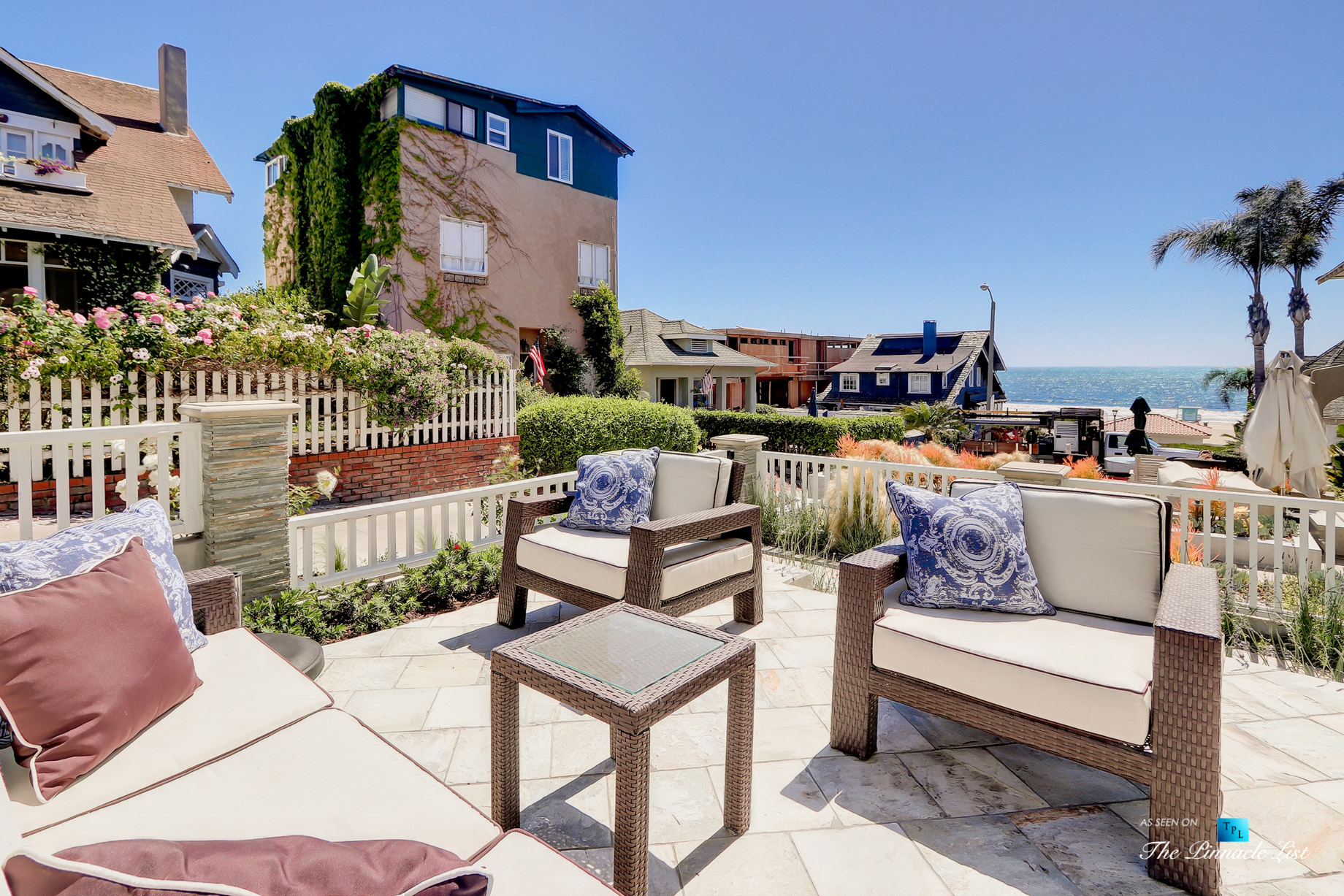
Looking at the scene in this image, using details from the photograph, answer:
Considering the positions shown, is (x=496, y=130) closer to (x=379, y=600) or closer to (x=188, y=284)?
(x=188, y=284)

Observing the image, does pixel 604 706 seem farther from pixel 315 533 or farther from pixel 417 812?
pixel 315 533

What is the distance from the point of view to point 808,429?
14.0 meters

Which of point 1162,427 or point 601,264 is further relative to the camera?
point 1162,427

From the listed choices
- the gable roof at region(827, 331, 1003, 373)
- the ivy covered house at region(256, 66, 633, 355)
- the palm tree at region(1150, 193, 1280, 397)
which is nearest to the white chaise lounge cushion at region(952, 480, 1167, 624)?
the ivy covered house at region(256, 66, 633, 355)

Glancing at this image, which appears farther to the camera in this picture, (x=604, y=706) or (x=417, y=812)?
(x=604, y=706)

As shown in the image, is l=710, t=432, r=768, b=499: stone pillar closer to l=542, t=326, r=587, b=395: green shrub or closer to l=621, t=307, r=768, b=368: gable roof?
l=542, t=326, r=587, b=395: green shrub

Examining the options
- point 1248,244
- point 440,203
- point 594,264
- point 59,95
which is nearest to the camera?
point 59,95

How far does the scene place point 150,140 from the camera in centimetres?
1274

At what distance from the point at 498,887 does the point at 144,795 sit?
0.96 meters

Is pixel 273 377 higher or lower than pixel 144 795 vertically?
higher

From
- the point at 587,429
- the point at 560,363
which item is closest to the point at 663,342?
the point at 560,363

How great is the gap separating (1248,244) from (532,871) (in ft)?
96.2

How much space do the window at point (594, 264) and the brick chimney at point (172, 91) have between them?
8.75 metres

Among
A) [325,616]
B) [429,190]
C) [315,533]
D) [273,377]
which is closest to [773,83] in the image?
[429,190]
